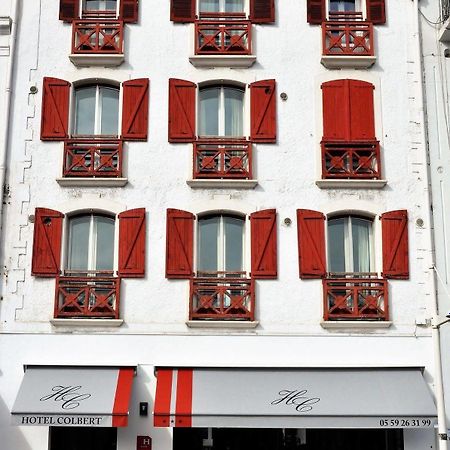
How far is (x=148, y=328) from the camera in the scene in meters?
19.0

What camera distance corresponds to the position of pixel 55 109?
790 inches

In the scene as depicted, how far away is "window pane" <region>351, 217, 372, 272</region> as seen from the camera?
1972 centimetres

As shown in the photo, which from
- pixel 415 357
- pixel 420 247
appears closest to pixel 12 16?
pixel 420 247

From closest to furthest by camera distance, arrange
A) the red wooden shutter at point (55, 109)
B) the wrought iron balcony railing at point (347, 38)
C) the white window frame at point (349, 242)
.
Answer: the white window frame at point (349, 242) < the red wooden shutter at point (55, 109) < the wrought iron balcony railing at point (347, 38)

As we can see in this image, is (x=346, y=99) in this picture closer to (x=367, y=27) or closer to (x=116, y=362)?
→ (x=367, y=27)

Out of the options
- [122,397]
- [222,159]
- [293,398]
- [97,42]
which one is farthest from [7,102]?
[293,398]

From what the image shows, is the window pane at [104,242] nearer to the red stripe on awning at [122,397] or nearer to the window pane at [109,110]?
the window pane at [109,110]

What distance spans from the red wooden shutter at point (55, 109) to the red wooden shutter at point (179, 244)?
339cm

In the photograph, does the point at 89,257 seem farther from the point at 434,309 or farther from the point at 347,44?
the point at 347,44

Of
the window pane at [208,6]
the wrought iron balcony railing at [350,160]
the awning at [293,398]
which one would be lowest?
the awning at [293,398]

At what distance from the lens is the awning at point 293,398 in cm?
1756

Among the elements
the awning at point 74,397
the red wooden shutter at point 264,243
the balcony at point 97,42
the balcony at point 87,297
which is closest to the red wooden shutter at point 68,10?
the balcony at point 97,42

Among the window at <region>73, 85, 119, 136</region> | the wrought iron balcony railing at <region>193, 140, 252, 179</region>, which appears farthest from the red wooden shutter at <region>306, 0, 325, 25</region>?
the window at <region>73, 85, 119, 136</region>

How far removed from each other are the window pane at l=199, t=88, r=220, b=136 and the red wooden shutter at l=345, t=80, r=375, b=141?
333cm
